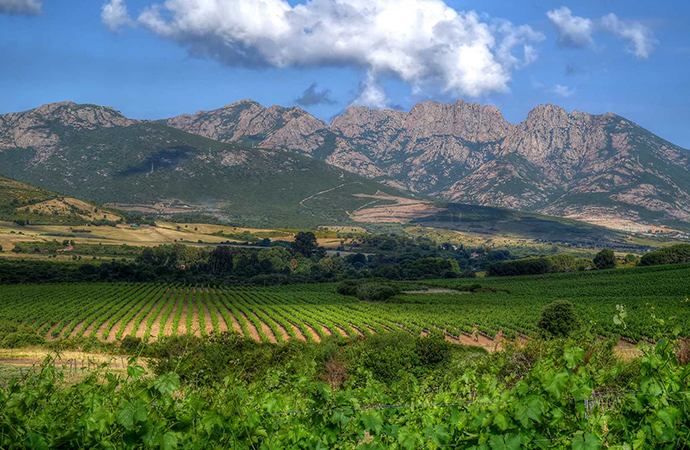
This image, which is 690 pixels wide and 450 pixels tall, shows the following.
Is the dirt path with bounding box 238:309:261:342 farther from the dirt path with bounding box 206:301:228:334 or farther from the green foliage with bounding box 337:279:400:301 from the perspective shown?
the green foliage with bounding box 337:279:400:301

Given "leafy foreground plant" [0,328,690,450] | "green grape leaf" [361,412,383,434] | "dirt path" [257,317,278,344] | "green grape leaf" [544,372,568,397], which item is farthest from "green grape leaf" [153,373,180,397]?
"dirt path" [257,317,278,344]

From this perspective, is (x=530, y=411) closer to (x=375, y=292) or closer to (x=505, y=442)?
(x=505, y=442)

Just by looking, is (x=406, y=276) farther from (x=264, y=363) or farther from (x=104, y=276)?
(x=264, y=363)

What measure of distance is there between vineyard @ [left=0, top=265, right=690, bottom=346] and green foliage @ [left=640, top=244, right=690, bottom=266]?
10.9 metres

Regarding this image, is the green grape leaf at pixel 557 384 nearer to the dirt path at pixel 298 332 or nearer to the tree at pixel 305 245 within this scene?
the dirt path at pixel 298 332

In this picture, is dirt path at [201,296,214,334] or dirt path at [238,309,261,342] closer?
dirt path at [238,309,261,342]

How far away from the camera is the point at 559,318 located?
4266cm

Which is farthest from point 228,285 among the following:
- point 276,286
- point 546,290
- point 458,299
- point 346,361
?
point 346,361

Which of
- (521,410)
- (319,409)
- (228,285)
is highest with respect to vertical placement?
(521,410)

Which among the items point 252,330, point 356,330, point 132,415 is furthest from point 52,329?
point 132,415

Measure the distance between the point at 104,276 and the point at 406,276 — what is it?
6868 centimetres

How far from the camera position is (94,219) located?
199 metres

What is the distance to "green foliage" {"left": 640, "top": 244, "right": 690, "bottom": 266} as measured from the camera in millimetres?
102312

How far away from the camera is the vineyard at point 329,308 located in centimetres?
4912
